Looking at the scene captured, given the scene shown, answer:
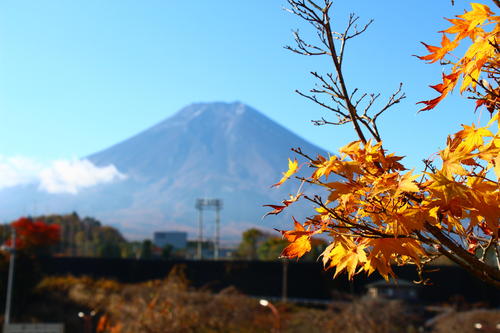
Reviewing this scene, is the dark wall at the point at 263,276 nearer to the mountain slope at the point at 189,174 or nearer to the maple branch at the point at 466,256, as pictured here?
the maple branch at the point at 466,256

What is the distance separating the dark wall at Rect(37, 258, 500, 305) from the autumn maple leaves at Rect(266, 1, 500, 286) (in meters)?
18.2

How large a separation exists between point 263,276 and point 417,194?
21670 millimetres

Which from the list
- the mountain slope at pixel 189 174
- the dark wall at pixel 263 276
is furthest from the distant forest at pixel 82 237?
the mountain slope at pixel 189 174

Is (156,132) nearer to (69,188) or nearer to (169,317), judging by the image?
(69,188)

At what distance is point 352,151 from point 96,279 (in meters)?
22.9

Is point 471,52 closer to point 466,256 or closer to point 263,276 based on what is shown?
point 466,256

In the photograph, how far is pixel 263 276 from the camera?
22.3 meters

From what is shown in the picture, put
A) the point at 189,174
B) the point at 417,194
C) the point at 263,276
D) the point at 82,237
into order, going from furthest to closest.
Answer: the point at 189,174
the point at 82,237
the point at 263,276
the point at 417,194

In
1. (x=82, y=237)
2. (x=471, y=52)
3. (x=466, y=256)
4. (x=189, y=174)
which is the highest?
(x=189, y=174)

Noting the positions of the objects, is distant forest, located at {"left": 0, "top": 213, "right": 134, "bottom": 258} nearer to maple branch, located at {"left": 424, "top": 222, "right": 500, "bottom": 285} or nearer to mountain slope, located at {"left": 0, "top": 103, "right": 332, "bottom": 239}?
maple branch, located at {"left": 424, "top": 222, "right": 500, "bottom": 285}

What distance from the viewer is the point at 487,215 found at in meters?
0.93

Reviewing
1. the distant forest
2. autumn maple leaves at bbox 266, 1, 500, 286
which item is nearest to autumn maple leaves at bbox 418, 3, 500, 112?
autumn maple leaves at bbox 266, 1, 500, 286

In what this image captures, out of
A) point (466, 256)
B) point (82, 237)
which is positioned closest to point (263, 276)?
point (466, 256)

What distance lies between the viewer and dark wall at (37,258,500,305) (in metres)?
19.0
